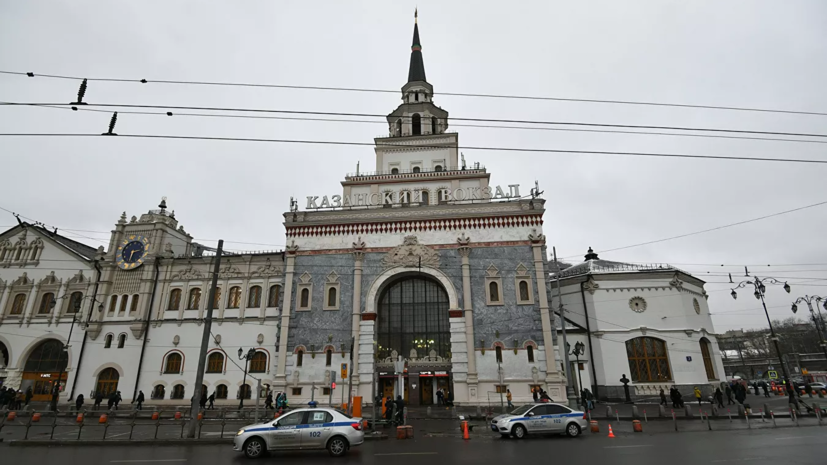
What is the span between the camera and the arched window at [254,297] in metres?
34.6

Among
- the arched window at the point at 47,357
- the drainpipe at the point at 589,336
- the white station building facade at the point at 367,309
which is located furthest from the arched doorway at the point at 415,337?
the arched window at the point at 47,357

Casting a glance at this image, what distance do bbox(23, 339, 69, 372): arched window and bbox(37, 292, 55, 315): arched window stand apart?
2.71m

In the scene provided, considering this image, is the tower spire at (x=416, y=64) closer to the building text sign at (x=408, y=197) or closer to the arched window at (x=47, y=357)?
the building text sign at (x=408, y=197)

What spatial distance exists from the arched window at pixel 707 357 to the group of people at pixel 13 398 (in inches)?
2077

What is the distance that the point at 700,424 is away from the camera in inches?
797

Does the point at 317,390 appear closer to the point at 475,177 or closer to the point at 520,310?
the point at 520,310

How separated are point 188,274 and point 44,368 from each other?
45.7 ft

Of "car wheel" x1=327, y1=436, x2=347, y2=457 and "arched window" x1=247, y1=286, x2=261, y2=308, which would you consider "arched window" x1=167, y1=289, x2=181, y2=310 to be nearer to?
"arched window" x1=247, y1=286, x2=261, y2=308

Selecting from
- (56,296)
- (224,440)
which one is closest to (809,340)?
(224,440)

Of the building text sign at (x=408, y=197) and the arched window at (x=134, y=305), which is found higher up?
the building text sign at (x=408, y=197)

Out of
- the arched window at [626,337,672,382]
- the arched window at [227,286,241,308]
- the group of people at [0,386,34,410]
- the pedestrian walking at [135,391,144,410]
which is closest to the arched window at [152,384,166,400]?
→ the pedestrian walking at [135,391,144,410]

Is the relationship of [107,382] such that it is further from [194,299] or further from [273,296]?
[273,296]

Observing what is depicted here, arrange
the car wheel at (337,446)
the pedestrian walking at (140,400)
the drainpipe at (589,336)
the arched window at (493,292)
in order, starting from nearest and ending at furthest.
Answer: the car wheel at (337,446) → the pedestrian walking at (140,400) → the arched window at (493,292) → the drainpipe at (589,336)

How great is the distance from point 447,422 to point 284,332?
576 inches
